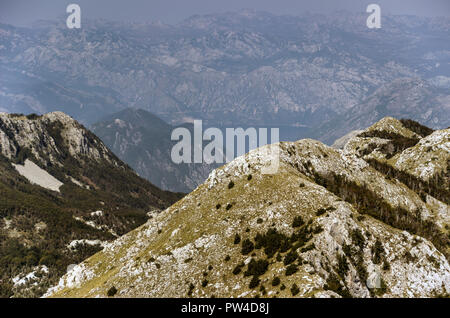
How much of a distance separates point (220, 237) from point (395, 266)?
4644 cm

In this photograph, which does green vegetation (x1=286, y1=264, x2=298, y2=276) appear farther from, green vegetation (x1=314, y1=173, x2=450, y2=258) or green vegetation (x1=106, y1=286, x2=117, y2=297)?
green vegetation (x1=314, y1=173, x2=450, y2=258)

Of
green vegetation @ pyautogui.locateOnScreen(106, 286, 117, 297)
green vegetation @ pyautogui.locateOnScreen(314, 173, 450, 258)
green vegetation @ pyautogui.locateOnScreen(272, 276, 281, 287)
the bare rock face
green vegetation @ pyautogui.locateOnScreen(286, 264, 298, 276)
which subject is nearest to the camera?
green vegetation @ pyautogui.locateOnScreen(272, 276, 281, 287)

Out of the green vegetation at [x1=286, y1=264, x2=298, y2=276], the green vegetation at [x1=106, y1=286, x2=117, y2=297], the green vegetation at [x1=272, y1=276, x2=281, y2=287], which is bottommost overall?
the green vegetation at [x1=106, y1=286, x2=117, y2=297]

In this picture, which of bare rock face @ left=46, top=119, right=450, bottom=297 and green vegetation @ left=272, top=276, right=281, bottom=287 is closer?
green vegetation @ left=272, top=276, right=281, bottom=287

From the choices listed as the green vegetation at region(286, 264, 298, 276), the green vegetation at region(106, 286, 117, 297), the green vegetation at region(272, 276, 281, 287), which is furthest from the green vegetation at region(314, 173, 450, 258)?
the green vegetation at region(106, 286, 117, 297)

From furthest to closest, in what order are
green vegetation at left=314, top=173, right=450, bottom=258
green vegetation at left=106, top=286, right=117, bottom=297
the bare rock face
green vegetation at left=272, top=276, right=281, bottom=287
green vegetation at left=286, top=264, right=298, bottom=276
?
1. green vegetation at left=314, top=173, right=450, bottom=258
2. green vegetation at left=106, top=286, right=117, bottom=297
3. the bare rock face
4. green vegetation at left=286, top=264, right=298, bottom=276
5. green vegetation at left=272, top=276, right=281, bottom=287

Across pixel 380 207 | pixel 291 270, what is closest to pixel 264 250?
pixel 291 270

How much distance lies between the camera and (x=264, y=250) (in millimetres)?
98250

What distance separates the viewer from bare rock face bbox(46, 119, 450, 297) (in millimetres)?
89562

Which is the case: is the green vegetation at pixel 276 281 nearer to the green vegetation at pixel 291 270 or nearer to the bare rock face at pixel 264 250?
the bare rock face at pixel 264 250
